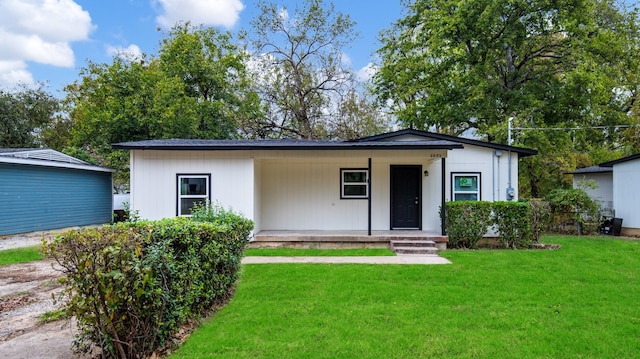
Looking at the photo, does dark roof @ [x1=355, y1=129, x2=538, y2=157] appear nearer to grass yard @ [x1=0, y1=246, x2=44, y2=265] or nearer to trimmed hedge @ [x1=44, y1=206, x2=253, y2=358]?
trimmed hedge @ [x1=44, y1=206, x2=253, y2=358]

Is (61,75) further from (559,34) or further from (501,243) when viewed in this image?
(559,34)

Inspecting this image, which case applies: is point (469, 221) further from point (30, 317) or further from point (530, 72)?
point (530, 72)

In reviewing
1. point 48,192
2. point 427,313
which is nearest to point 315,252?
point 427,313

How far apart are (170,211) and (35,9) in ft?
42.0

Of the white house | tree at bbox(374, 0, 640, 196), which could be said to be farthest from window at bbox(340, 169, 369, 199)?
the white house

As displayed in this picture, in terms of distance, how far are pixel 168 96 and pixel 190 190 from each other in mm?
11742

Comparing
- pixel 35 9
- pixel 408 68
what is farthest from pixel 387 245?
pixel 35 9

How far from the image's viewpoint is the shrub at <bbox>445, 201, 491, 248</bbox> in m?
8.83

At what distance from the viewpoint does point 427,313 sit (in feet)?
13.6

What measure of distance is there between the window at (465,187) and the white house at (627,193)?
5993 mm

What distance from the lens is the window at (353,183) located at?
1034 cm

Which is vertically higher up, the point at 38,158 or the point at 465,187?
Result: the point at 38,158

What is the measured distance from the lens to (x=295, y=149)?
8.91 m

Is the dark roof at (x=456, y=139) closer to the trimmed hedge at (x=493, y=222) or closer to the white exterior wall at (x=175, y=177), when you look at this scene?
the trimmed hedge at (x=493, y=222)
